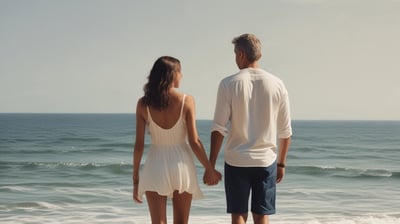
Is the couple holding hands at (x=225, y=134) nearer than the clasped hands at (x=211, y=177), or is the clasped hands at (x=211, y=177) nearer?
the couple holding hands at (x=225, y=134)

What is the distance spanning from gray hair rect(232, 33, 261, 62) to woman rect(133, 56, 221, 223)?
46 centimetres

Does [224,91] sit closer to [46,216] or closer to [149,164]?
[149,164]

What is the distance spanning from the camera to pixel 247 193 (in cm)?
385

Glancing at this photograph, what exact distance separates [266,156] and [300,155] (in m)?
30.3

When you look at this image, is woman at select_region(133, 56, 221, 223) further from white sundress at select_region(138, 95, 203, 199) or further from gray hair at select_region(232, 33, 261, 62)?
gray hair at select_region(232, 33, 261, 62)

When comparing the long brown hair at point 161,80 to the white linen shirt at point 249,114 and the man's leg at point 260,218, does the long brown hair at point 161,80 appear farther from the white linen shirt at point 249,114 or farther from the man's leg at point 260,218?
the man's leg at point 260,218

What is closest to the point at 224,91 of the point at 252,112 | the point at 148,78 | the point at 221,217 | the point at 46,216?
the point at 252,112

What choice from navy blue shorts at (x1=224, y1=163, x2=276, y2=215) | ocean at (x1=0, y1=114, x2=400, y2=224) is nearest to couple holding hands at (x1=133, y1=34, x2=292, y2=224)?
navy blue shorts at (x1=224, y1=163, x2=276, y2=215)

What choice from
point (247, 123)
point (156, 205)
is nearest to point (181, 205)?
point (156, 205)

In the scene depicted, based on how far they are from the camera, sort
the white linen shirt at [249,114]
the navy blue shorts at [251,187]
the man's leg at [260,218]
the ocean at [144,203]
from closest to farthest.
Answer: the white linen shirt at [249,114], the navy blue shorts at [251,187], the man's leg at [260,218], the ocean at [144,203]

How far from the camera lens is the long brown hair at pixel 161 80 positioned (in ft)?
12.0

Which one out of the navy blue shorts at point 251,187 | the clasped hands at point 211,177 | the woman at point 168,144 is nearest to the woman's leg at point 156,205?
the woman at point 168,144

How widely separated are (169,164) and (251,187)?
0.63 m

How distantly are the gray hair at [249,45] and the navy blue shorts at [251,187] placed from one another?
79 cm
